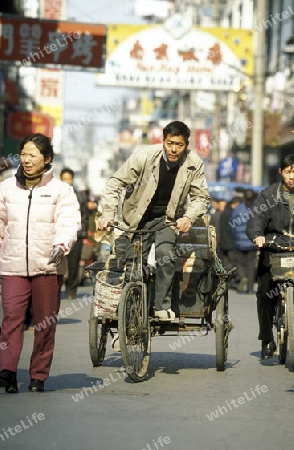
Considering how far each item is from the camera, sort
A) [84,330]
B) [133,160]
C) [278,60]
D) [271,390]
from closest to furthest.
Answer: [271,390] → [133,160] → [84,330] → [278,60]

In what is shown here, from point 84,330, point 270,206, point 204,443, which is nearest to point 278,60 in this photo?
point 84,330

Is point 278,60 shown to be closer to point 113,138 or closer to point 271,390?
point 271,390

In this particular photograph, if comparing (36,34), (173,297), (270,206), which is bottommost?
(173,297)

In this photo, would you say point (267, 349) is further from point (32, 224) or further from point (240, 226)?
point (240, 226)

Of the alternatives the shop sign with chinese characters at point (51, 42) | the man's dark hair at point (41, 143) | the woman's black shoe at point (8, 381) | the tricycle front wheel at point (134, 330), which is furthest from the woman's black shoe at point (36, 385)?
the shop sign with chinese characters at point (51, 42)

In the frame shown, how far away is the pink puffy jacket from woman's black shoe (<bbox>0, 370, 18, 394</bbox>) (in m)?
0.68

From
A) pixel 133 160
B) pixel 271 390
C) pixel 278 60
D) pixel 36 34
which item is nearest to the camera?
pixel 271 390

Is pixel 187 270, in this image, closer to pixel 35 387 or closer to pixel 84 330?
pixel 35 387

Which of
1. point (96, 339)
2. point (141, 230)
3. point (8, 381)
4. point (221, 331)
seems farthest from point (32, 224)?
point (221, 331)

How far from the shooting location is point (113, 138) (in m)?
143

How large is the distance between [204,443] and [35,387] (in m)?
2.09

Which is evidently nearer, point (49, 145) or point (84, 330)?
point (49, 145)

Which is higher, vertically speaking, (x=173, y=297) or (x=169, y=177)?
(x=169, y=177)

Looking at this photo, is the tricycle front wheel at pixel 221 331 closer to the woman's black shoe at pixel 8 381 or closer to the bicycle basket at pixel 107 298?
the bicycle basket at pixel 107 298
